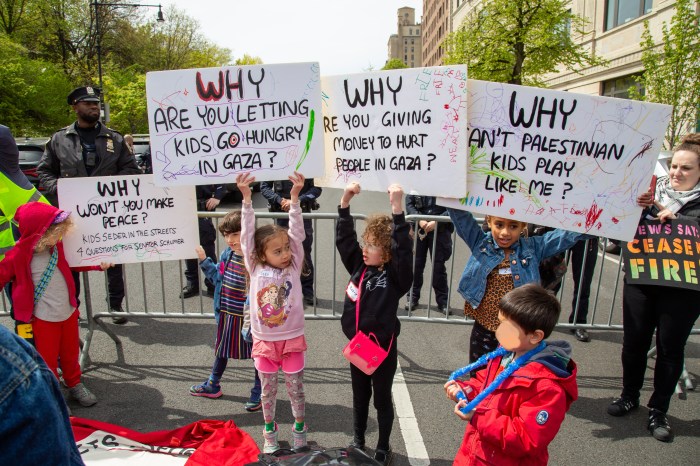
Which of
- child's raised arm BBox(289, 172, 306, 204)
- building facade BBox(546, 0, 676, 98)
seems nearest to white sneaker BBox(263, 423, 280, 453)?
child's raised arm BBox(289, 172, 306, 204)

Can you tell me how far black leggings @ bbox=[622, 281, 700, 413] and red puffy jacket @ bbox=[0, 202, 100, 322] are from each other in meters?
4.32

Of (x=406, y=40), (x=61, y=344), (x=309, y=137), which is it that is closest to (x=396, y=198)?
(x=309, y=137)

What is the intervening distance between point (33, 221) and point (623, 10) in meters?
27.6

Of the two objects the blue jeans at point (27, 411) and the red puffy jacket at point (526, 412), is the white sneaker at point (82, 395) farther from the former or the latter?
the blue jeans at point (27, 411)

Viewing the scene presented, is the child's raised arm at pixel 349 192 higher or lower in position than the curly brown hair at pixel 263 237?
higher

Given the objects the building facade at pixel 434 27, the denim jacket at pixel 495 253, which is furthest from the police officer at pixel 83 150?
the building facade at pixel 434 27

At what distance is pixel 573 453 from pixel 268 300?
7.51 ft

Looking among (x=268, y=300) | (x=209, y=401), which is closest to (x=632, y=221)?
(x=268, y=300)

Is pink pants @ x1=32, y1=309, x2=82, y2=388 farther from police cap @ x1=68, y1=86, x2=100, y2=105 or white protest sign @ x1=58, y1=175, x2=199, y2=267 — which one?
police cap @ x1=68, y1=86, x2=100, y2=105

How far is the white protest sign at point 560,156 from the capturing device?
275 cm

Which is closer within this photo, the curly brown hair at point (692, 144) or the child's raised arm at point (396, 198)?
the child's raised arm at point (396, 198)

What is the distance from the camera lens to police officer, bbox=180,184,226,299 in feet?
20.5

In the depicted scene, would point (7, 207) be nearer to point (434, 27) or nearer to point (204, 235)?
point (204, 235)

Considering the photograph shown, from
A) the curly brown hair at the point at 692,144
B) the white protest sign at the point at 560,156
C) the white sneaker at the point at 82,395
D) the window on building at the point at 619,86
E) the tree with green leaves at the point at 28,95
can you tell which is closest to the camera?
the white protest sign at the point at 560,156
